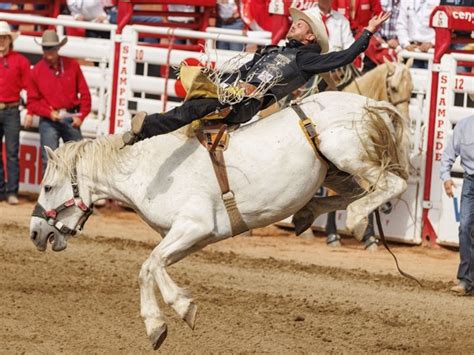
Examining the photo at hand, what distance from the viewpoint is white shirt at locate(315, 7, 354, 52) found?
43.0ft

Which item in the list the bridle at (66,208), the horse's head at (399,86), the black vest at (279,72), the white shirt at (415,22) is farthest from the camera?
the white shirt at (415,22)

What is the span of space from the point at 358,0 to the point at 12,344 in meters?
6.77

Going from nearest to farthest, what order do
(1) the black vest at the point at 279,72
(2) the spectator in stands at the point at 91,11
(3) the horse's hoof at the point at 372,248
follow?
(1) the black vest at the point at 279,72 → (3) the horse's hoof at the point at 372,248 → (2) the spectator in stands at the point at 91,11

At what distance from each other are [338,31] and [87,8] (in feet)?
13.3

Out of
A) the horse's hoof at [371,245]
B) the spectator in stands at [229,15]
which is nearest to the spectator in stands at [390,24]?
the spectator in stands at [229,15]

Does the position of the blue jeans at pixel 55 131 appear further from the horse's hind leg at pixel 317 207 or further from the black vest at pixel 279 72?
the black vest at pixel 279 72

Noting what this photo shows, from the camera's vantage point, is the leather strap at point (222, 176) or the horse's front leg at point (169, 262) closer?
the horse's front leg at point (169, 262)

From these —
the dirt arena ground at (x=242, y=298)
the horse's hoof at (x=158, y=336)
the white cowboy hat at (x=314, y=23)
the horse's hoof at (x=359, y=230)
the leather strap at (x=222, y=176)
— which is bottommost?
the dirt arena ground at (x=242, y=298)

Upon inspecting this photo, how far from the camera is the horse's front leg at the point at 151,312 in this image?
793 centimetres

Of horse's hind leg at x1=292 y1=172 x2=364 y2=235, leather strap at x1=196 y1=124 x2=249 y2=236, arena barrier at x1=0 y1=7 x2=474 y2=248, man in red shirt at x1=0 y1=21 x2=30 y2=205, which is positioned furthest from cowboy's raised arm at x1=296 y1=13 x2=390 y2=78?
man in red shirt at x1=0 y1=21 x2=30 y2=205

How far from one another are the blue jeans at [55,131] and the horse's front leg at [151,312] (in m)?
6.71

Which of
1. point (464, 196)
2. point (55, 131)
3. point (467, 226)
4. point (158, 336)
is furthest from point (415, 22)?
point (158, 336)

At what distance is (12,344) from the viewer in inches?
335

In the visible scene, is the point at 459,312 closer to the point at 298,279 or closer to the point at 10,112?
the point at 298,279
